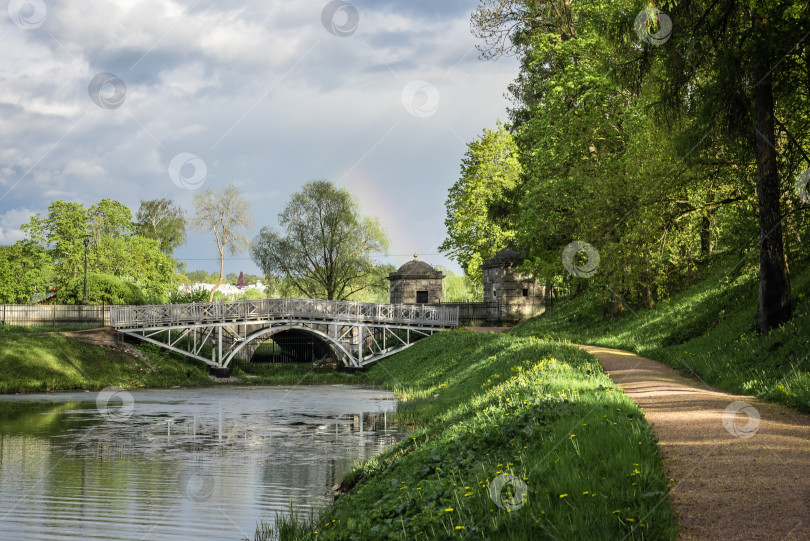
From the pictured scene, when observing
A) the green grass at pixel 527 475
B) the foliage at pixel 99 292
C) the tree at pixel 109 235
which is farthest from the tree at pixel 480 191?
the green grass at pixel 527 475

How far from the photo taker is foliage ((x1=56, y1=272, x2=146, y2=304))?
47.8 meters

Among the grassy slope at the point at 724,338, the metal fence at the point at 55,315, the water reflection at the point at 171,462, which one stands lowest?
the water reflection at the point at 171,462

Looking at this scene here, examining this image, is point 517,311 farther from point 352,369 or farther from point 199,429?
point 199,429

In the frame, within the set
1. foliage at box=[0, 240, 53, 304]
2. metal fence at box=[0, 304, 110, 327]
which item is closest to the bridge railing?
metal fence at box=[0, 304, 110, 327]

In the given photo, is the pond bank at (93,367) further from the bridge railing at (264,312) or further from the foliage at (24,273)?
the foliage at (24,273)

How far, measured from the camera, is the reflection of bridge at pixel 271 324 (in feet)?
131

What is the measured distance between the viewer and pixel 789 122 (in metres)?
18.2

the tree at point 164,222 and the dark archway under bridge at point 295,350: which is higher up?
the tree at point 164,222

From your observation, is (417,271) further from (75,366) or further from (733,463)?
(733,463)

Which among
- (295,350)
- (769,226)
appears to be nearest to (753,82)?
(769,226)

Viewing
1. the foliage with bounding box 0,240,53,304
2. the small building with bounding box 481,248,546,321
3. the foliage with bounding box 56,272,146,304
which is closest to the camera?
the small building with bounding box 481,248,546,321

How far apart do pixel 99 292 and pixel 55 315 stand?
4941mm

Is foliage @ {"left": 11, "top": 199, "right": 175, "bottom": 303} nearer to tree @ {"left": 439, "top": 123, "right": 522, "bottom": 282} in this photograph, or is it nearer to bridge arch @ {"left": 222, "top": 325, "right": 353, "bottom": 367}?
bridge arch @ {"left": 222, "top": 325, "right": 353, "bottom": 367}

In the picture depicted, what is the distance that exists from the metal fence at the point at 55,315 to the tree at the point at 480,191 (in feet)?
78.9
